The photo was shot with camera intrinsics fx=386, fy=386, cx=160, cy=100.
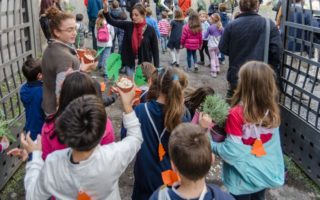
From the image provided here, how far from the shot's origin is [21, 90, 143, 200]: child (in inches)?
73.1

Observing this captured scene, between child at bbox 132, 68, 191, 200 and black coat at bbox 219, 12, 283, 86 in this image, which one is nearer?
child at bbox 132, 68, 191, 200

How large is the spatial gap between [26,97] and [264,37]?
2.69 m

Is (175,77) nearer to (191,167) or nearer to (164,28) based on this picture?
(191,167)

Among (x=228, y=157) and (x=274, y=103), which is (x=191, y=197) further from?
(x=274, y=103)

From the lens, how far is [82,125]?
1848mm

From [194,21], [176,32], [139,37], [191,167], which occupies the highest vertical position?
[194,21]

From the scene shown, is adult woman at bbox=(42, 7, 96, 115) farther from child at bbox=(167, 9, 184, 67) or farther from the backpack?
child at bbox=(167, 9, 184, 67)

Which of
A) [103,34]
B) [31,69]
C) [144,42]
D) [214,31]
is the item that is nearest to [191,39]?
[214,31]

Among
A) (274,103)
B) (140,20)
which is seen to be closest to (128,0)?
(140,20)

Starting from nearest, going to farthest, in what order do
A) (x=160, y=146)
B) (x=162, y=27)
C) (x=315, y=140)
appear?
(x=160, y=146)
(x=315, y=140)
(x=162, y=27)

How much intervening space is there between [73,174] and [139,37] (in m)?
3.34

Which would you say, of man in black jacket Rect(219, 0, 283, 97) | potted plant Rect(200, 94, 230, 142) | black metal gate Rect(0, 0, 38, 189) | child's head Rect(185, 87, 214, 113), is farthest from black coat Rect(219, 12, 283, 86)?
black metal gate Rect(0, 0, 38, 189)

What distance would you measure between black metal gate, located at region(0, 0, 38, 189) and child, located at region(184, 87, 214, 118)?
2061mm

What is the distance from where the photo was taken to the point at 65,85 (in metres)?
2.37
